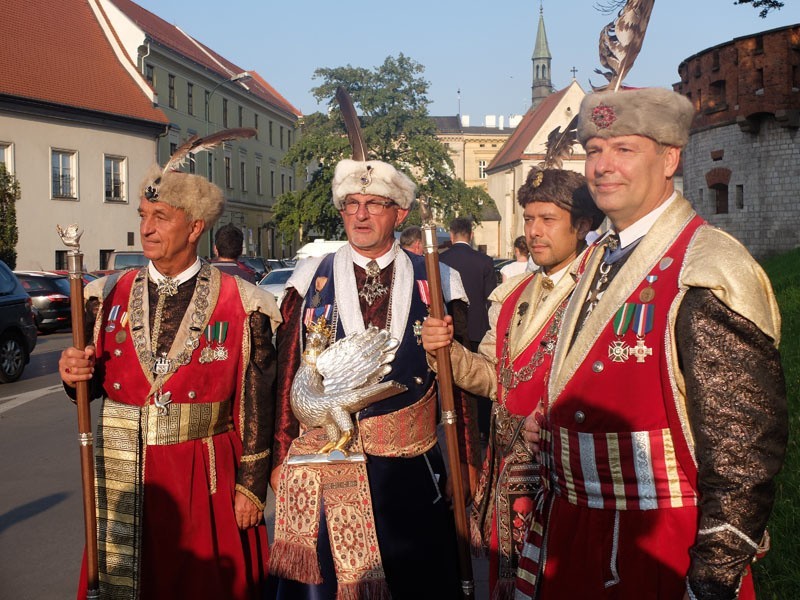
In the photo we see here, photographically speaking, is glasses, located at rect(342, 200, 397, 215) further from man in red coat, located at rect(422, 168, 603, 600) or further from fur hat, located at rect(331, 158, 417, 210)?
man in red coat, located at rect(422, 168, 603, 600)

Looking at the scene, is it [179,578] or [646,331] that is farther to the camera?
[179,578]

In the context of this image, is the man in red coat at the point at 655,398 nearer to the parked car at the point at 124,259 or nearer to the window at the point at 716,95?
the parked car at the point at 124,259

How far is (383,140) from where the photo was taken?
5028cm

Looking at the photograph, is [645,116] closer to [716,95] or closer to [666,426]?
[666,426]

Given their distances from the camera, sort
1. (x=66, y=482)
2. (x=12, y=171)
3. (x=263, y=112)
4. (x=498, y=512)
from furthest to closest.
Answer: (x=263, y=112), (x=12, y=171), (x=66, y=482), (x=498, y=512)

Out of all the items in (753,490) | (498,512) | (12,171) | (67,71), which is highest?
(67,71)

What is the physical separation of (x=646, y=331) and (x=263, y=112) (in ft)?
177

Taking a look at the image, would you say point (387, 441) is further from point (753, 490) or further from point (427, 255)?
point (753, 490)

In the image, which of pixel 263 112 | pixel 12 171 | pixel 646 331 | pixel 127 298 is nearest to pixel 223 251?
pixel 127 298

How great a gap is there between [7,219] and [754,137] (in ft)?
83.9

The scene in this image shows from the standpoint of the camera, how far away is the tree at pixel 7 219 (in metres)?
28.4

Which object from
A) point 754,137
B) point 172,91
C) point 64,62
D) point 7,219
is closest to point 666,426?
point 7,219

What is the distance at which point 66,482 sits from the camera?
7652 mm

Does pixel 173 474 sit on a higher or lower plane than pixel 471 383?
lower
